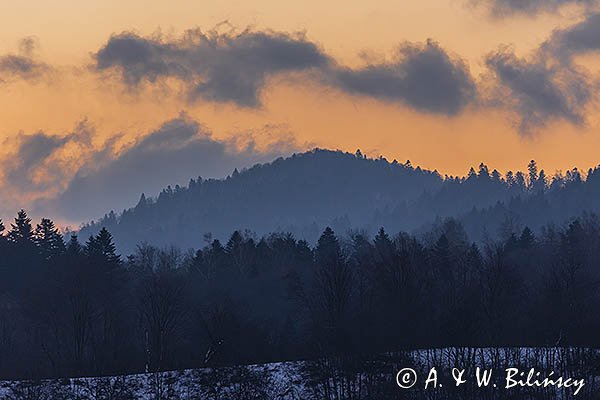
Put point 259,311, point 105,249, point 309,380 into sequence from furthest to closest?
point 105,249
point 259,311
point 309,380

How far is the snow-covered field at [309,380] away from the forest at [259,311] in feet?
5.23

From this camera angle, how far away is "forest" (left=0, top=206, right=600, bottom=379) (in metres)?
63.6

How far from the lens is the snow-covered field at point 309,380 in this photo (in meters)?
51.5

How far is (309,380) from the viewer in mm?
56656

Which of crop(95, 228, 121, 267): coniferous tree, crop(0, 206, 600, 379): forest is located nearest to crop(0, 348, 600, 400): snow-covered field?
crop(0, 206, 600, 379): forest

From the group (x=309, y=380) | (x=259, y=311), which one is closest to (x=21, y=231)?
(x=259, y=311)

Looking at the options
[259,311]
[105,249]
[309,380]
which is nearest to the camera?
[309,380]

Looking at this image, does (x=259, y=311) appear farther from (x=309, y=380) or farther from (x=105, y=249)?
(x=309, y=380)

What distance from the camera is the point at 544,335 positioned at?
213 ft

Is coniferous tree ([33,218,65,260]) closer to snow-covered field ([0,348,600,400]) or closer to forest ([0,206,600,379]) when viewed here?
forest ([0,206,600,379])

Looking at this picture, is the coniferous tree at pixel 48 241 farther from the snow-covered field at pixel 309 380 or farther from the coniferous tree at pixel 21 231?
the snow-covered field at pixel 309 380

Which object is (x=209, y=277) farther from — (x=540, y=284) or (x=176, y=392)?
(x=176, y=392)

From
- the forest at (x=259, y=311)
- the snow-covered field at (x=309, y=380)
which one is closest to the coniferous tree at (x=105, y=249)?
the forest at (x=259, y=311)

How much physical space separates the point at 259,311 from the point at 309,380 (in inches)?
1617
